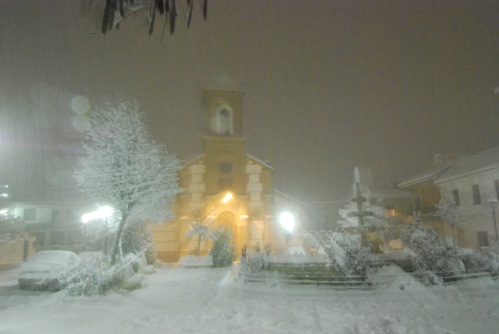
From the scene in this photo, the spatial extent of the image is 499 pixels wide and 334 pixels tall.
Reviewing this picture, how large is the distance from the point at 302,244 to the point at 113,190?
66.4 ft

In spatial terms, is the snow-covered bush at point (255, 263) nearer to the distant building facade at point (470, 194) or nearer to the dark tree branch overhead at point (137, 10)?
the dark tree branch overhead at point (137, 10)

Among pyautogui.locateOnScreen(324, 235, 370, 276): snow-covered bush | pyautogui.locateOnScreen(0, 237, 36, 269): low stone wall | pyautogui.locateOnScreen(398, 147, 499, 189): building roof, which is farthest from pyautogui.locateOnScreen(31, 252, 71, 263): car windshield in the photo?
pyautogui.locateOnScreen(398, 147, 499, 189): building roof

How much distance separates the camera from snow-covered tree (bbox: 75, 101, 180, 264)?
1691 centimetres

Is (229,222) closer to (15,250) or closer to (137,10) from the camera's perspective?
(15,250)

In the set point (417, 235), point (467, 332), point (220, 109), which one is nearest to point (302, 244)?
point (220, 109)

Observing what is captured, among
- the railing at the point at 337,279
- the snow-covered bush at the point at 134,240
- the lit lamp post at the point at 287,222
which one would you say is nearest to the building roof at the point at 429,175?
the lit lamp post at the point at 287,222

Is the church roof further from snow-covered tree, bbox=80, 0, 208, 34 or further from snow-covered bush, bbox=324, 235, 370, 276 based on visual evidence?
snow-covered tree, bbox=80, 0, 208, 34

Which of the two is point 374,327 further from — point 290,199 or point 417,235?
point 290,199

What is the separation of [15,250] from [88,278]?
23.1 m

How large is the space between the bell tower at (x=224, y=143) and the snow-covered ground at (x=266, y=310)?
60.2 ft

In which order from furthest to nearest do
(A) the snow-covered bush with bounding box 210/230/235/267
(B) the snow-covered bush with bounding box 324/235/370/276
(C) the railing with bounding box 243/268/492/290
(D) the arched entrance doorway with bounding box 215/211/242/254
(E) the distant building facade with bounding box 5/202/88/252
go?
(E) the distant building facade with bounding box 5/202/88/252, (D) the arched entrance doorway with bounding box 215/211/242/254, (A) the snow-covered bush with bounding box 210/230/235/267, (B) the snow-covered bush with bounding box 324/235/370/276, (C) the railing with bounding box 243/268/492/290

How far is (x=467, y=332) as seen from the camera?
25.6ft

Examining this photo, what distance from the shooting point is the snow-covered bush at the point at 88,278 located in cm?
1239

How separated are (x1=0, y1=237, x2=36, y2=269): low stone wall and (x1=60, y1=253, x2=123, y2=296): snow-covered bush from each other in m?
21.5
